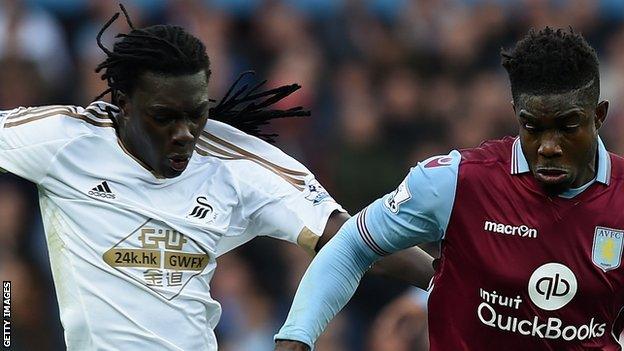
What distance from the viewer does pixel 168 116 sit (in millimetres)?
A: 5035

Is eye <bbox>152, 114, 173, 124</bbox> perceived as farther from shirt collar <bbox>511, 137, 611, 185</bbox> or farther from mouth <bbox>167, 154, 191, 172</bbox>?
shirt collar <bbox>511, 137, 611, 185</bbox>

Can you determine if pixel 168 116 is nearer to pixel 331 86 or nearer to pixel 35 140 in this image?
pixel 35 140

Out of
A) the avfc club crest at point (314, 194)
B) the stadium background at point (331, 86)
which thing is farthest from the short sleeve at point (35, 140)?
the stadium background at point (331, 86)

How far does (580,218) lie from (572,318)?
1.04 feet

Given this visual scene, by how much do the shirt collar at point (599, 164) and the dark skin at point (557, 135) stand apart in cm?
10

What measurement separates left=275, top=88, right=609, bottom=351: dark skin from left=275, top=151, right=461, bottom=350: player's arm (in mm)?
114

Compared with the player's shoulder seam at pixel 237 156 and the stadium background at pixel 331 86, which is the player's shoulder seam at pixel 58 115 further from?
the stadium background at pixel 331 86

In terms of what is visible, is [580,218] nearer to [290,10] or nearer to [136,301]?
[136,301]

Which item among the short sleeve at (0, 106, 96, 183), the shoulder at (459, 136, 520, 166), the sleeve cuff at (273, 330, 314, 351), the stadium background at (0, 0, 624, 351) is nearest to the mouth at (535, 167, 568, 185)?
the shoulder at (459, 136, 520, 166)

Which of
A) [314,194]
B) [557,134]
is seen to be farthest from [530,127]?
[314,194]

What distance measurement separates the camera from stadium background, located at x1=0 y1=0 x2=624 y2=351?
8.51 metres

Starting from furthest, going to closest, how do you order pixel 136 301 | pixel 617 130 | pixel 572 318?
pixel 617 130 → pixel 136 301 → pixel 572 318

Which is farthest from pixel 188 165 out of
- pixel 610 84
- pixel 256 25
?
pixel 610 84

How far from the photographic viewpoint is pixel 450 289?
15.3 ft
